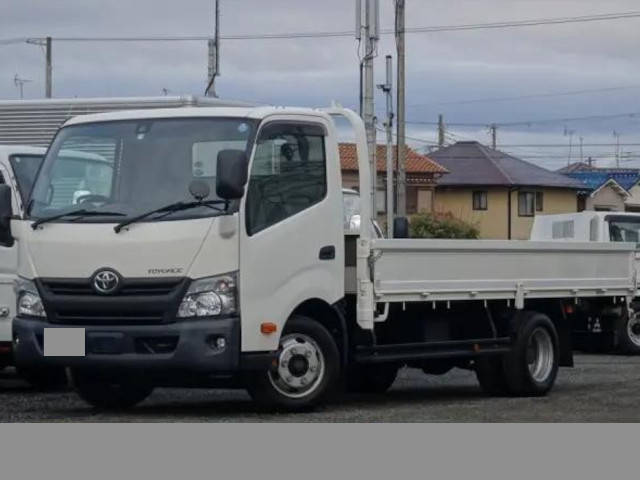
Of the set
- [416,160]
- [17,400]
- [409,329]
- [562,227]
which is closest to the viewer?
[409,329]

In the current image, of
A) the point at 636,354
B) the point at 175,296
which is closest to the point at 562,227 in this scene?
the point at 636,354

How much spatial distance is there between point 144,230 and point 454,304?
12.1 ft

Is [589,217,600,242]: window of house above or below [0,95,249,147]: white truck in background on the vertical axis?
below

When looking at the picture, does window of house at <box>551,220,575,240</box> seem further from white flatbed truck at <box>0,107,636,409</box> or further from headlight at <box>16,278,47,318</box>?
headlight at <box>16,278,47,318</box>

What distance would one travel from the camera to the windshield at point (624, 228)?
2255cm

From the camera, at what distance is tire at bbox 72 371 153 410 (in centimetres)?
1259

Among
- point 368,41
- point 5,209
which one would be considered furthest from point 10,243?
point 368,41

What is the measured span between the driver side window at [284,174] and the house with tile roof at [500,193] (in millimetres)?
63030

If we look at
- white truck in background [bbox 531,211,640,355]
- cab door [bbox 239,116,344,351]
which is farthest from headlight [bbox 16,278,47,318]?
white truck in background [bbox 531,211,640,355]

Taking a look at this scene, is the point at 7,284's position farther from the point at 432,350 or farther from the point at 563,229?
the point at 563,229

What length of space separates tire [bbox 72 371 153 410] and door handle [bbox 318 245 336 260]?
79.8 inches

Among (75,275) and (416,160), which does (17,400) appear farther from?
(416,160)

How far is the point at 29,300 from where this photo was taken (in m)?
11.5

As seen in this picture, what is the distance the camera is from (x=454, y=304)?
44.0ft
